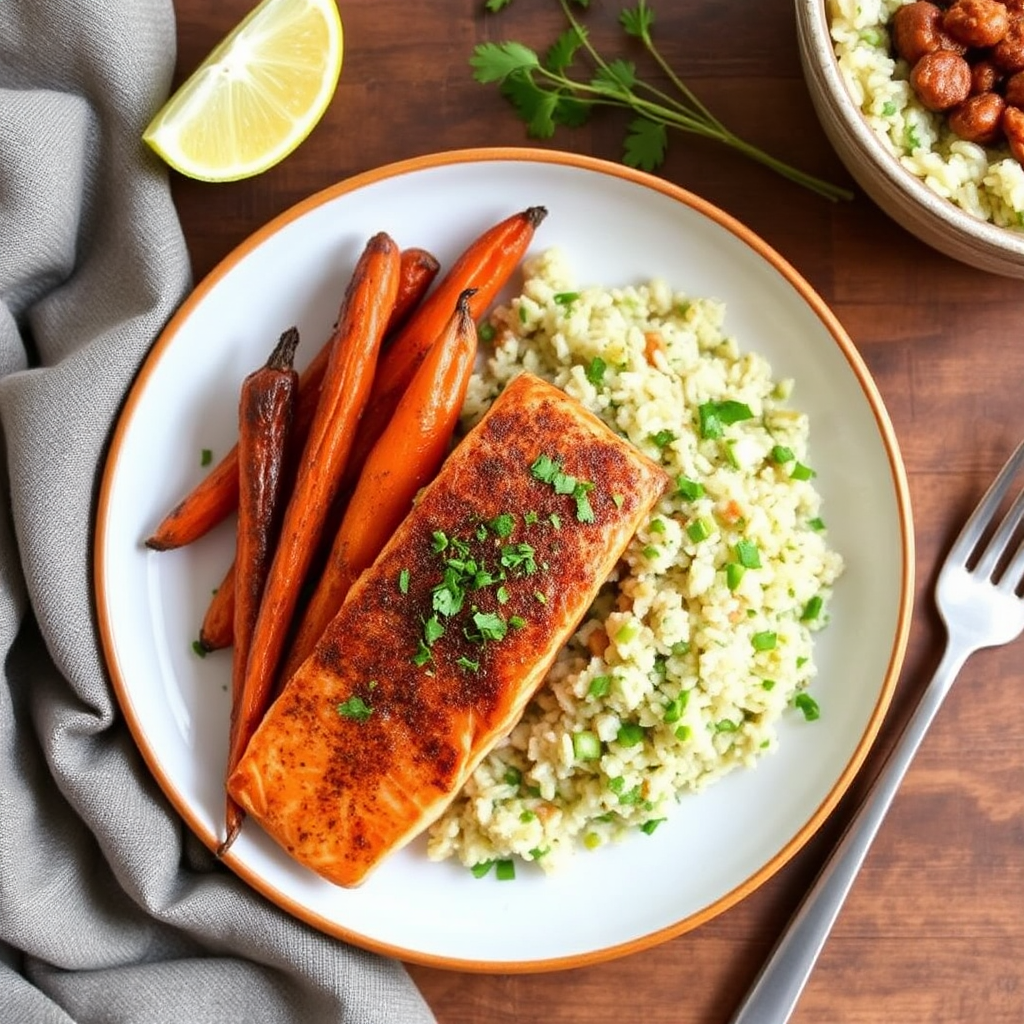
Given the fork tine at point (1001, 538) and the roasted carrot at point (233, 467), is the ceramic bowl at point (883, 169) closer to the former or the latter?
the fork tine at point (1001, 538)

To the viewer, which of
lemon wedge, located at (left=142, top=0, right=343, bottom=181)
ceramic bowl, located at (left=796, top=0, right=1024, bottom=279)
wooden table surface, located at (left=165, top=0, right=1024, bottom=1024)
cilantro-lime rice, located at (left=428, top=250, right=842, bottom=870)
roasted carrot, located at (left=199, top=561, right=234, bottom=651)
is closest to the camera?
ceramic bowl, located at (left=796, top=0, right=1024, bottom=279)

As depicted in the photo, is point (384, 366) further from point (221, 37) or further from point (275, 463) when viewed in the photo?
point (221, 37)

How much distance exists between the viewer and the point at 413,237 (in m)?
3.25

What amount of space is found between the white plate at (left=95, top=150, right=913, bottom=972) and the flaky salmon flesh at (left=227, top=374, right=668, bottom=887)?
0.37 m

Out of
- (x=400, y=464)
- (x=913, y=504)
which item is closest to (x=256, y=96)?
(x=400, y=464)

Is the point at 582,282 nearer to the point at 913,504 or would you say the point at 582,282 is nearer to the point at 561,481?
the point at 561,481

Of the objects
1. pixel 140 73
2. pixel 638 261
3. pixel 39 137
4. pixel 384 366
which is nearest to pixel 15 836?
pixel 384 366

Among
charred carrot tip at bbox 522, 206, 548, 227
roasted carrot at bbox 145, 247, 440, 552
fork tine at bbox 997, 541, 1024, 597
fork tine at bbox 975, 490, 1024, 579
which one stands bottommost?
fork tine at bbox 997, 541, 1024, 597

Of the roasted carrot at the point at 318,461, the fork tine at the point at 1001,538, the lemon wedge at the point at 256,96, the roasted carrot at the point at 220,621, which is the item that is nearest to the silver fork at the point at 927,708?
the fork tine at the point at 1001,538

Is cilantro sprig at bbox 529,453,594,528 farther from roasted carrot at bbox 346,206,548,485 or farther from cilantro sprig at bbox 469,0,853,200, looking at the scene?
cilantro sprig at bbox 469,0,853,200

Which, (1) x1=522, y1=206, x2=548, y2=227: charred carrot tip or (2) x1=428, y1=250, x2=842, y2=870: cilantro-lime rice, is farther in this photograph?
(1) x1=522, y1=206, x2=548, y2=227: charred carrot tip

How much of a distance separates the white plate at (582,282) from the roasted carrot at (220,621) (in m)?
0.06

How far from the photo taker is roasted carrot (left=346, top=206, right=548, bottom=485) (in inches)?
122

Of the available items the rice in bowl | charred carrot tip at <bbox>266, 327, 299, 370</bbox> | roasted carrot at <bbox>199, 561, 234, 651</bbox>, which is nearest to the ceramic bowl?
the rice in bowl
